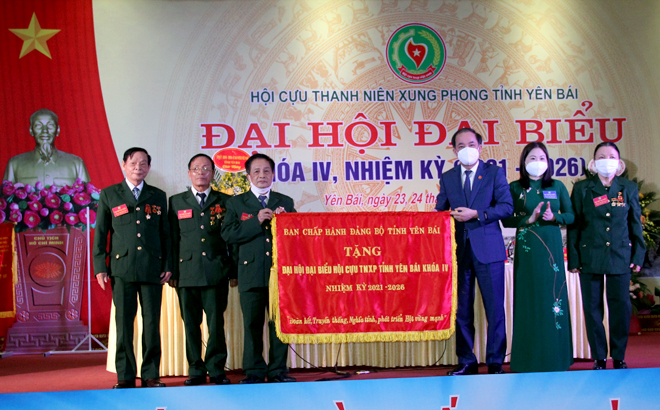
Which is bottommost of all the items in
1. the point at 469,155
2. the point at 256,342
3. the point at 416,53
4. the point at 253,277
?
the point at 256,342

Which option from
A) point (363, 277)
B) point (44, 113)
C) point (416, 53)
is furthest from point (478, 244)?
point (44, 113)

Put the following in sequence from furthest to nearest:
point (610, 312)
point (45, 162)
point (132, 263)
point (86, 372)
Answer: point (45, 162), point (86, 372), point (610, 312), point (132, 263)

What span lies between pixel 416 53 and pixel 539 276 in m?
3.03

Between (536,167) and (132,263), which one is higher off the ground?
(536,167)

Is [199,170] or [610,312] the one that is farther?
[610,312]

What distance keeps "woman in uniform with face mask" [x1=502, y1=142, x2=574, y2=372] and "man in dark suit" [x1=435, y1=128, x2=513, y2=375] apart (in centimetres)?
11

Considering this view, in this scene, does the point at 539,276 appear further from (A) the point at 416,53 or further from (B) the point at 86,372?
(B) the point at 86,372

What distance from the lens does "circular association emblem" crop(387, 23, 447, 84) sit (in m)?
5.80

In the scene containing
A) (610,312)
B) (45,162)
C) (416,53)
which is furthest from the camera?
(416,53)

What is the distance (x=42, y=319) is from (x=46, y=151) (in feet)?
5.09

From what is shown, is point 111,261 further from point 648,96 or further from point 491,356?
point 648,96

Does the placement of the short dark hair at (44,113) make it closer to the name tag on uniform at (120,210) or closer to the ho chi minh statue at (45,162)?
the ho chi minh statue at (45,162)

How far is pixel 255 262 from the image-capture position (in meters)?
3.44

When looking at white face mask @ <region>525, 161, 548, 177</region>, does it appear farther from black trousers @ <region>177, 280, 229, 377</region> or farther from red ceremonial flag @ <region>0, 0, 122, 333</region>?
red ceremonial flag @ <region>0, 0, 122, 333</region>
